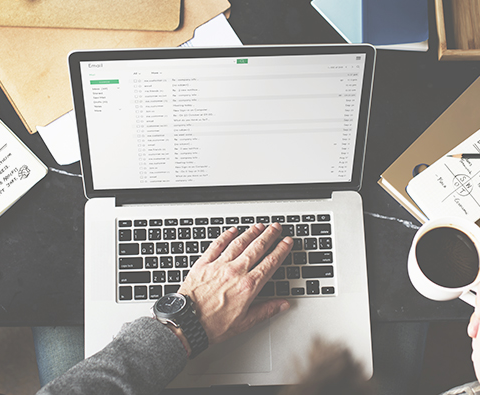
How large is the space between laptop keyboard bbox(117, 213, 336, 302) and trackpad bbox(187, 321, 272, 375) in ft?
0.24

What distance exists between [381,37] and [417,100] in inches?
5.7

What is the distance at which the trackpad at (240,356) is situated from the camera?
71cm

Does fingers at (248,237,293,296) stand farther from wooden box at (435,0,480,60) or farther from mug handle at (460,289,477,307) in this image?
wooden box at (435,0,480,60)

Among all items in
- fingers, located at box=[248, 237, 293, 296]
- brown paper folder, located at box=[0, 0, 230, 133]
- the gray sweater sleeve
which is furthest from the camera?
brown paper folder, located at box=[0, 0, 230, 133]

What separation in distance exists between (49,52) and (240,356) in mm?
693

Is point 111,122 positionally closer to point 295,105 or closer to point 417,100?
point 295,105

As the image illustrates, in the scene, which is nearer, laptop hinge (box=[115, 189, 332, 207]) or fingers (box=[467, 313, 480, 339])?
fingers (box=[467, 313, 480, 339])

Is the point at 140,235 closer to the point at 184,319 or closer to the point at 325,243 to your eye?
the point at 184,319

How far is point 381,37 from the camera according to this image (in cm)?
79

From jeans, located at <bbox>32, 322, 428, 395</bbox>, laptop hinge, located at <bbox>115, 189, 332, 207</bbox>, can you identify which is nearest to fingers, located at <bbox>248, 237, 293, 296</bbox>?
laptop hinge, located at <bbox>115, 189, 332, 207</bbox>

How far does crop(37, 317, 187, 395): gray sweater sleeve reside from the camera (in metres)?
0.60

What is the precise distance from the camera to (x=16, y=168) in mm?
792

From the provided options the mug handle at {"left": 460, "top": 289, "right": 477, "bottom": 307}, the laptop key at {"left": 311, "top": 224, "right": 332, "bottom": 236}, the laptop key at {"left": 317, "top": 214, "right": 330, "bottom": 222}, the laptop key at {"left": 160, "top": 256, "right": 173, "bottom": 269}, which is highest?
the laptop key at {"left": 317, "top": 214, "right": 330, "bottom": 222}

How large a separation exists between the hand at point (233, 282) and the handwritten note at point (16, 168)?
1.20 feet
